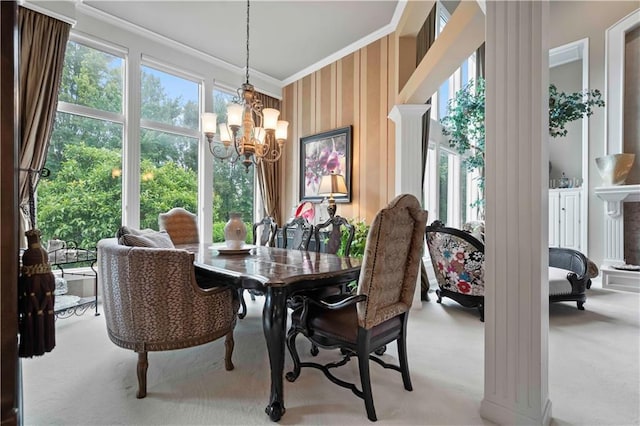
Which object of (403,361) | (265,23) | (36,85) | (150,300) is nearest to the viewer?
(150,300)

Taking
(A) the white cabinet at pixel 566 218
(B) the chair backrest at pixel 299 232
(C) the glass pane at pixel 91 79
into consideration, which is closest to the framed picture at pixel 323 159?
(B) the chair backrest at pixel 299 232

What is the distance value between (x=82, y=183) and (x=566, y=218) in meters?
7.39

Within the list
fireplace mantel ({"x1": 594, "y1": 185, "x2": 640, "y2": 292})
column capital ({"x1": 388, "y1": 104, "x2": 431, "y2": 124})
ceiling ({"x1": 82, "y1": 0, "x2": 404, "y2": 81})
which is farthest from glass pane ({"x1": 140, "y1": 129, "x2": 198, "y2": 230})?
fireplace mantel ({"x1": 594, "y1": 185, "x2": 640, "y2": 292})

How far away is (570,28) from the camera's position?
17.8 feet

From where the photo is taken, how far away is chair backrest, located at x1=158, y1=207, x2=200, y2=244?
3582 millimetres

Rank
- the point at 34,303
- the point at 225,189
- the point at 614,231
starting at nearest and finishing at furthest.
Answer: the point at 34,303 → the point at 614,231 → the point at 225,189

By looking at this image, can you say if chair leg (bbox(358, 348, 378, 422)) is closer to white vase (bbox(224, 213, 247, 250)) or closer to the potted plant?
white vase (bbox(224, 213, 247, 250))

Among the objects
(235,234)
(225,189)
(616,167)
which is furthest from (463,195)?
(235,234)

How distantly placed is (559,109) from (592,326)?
315 centimetres

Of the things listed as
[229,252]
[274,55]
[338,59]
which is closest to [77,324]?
[229,252]

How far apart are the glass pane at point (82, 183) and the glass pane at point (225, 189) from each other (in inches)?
53.7

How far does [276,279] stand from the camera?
1.65 metres

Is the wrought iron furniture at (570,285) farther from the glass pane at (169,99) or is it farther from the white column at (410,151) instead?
the glass pane at (169,99)

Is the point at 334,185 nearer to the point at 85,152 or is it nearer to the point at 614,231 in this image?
the point at 85,152
